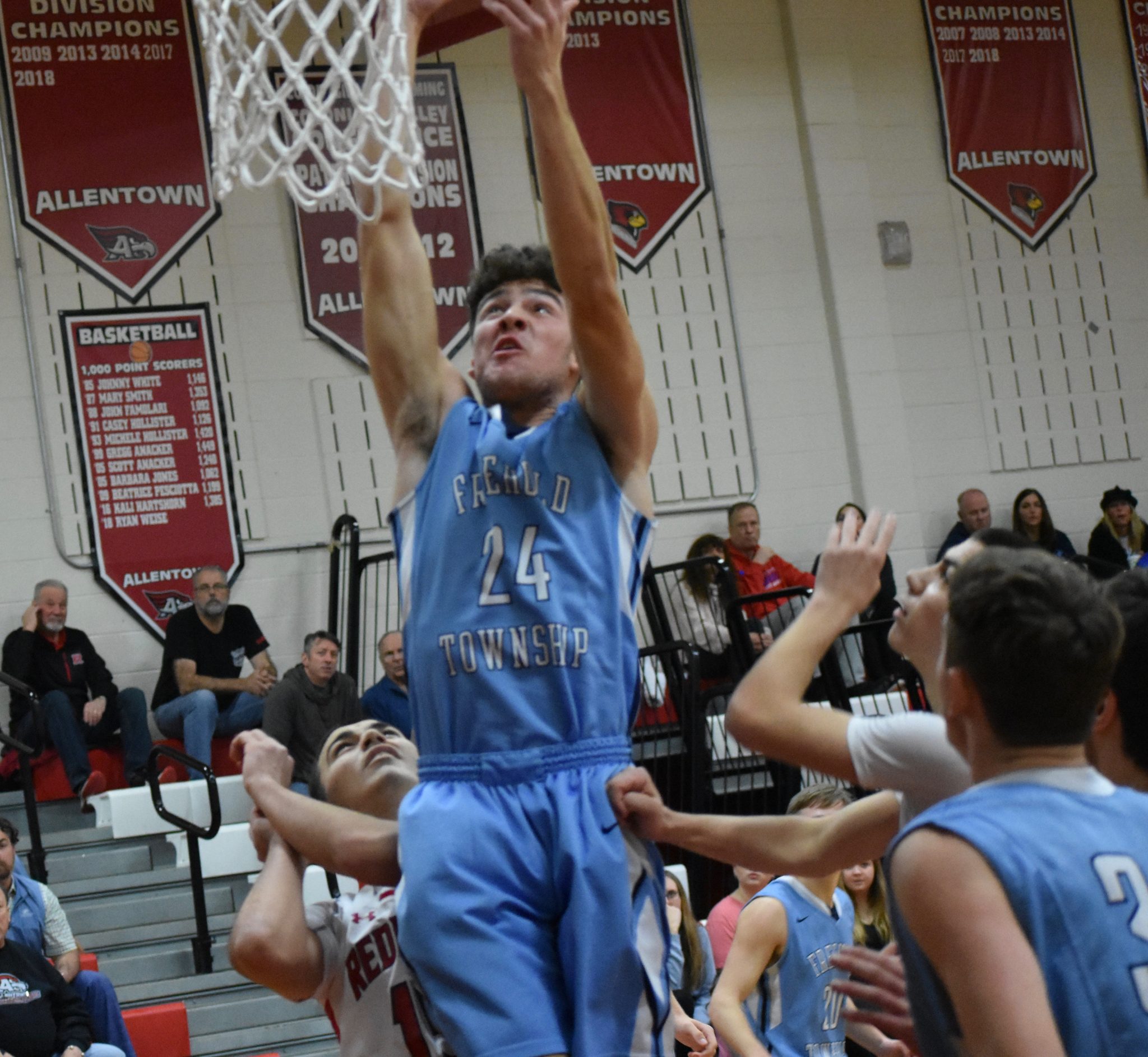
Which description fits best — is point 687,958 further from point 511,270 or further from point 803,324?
point 803,324

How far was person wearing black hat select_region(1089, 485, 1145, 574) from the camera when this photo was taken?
1148 centimetres

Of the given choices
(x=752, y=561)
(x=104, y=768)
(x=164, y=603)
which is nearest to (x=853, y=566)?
(x=104, y=768)

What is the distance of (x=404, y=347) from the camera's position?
2637mm

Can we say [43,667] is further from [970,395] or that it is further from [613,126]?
[970,395]

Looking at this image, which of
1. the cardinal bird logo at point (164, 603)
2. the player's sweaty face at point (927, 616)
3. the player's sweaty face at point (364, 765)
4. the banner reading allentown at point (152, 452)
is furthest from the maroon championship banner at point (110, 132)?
the player's sweaty face at point (927, 616)

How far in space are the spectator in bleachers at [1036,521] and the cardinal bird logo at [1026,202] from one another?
7.74ft

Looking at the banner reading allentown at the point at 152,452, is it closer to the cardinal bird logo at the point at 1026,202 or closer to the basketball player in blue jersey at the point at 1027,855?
the cardinal bird logo at the point at 1026,202

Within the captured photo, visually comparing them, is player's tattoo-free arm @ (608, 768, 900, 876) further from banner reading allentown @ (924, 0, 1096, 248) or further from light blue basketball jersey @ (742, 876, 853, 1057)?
banner reading allentown @ (924, 0, 1096, 248)

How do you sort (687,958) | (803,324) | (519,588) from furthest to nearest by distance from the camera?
(803,324), (687,958), (519,588)

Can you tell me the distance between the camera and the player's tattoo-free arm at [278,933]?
8.27ft

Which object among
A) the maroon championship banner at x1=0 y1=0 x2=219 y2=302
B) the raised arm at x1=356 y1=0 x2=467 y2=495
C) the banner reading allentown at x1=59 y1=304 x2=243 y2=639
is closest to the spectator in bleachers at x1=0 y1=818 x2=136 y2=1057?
the banner reading allentown at x1=59 y1=304 x2=243 y2=639

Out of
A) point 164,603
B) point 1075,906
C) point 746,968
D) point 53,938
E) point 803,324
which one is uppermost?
point 803,324

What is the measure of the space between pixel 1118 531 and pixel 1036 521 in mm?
609

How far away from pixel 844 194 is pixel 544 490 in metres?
10.1
